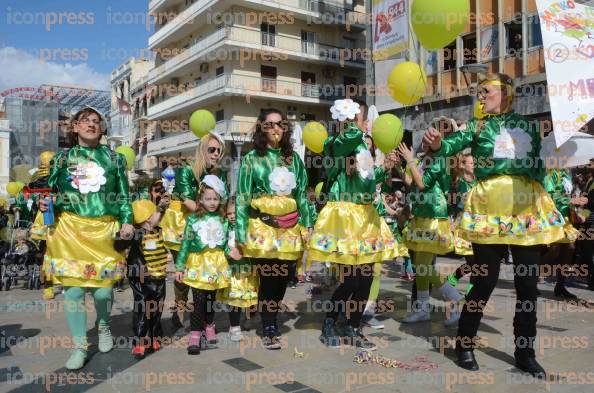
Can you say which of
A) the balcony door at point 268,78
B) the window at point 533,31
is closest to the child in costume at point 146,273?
the window at point 533,31

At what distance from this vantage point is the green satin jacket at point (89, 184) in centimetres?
430

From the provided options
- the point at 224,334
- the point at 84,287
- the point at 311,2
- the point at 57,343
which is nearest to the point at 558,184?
the point at 224,334

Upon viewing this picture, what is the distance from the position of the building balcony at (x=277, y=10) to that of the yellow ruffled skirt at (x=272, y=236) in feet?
87.3

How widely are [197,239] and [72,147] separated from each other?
1.35 metres

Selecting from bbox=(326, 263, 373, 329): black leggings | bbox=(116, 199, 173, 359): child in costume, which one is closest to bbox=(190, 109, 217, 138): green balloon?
bbox=(116, 199, 173, 359): child in costume

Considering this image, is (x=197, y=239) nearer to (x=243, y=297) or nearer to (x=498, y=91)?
(x=243, y=297)

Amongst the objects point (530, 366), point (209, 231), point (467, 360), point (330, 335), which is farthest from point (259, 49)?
point (530, 366)

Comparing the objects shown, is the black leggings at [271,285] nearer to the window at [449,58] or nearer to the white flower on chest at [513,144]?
the white flower on chest at [513,144]

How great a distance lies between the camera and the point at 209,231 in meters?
4.70

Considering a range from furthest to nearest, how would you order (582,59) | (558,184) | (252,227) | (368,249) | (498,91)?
(558,184), (252,227), (368,249), (498,91), (582,59)

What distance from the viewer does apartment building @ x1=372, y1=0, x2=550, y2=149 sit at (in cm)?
1498

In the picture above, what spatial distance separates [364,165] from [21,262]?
7541mm

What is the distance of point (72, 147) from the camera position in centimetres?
454

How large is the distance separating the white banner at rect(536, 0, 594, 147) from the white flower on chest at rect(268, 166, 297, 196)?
7.21 feet
